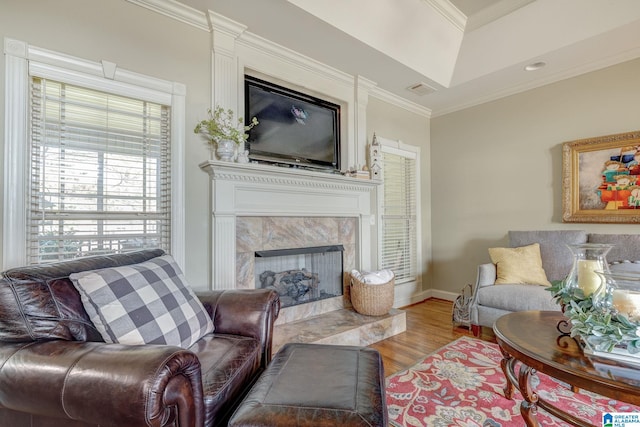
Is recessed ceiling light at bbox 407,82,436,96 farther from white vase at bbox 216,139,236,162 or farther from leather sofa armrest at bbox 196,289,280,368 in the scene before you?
leather sofa armrest at bbox 196,289,280,368

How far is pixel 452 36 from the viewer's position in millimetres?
3232

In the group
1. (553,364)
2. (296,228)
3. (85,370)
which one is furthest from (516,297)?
(85,370)

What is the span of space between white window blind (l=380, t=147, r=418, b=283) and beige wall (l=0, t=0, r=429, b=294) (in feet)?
7.29

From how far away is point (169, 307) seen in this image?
A: 1.40m

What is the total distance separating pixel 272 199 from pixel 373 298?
1342 millimetres

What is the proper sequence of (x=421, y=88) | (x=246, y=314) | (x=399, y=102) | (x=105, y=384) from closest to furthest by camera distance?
(x=105, y=384)
(x=246, y=314)
(x=421, y=88)
(x=399, y=102)

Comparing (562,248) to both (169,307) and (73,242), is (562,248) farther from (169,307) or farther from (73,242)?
(73,242)

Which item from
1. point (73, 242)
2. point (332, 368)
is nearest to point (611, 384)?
point (332, 368)

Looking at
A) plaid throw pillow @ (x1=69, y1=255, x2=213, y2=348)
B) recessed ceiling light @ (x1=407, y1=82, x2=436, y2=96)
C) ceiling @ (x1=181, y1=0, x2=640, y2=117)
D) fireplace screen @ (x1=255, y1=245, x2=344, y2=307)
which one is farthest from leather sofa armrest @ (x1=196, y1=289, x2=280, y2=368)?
recessed ceiling light @ (x1=407, y1=82, x2=436, y2=96)

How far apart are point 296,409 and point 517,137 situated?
3866mm

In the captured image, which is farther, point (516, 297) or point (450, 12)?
point (450, 12)

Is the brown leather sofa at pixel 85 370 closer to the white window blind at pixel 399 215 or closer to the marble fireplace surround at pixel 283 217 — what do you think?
the marble fireplace surround at pixel 283 217

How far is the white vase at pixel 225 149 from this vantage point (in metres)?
2.26

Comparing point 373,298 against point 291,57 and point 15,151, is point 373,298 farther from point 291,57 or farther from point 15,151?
point 15,151
